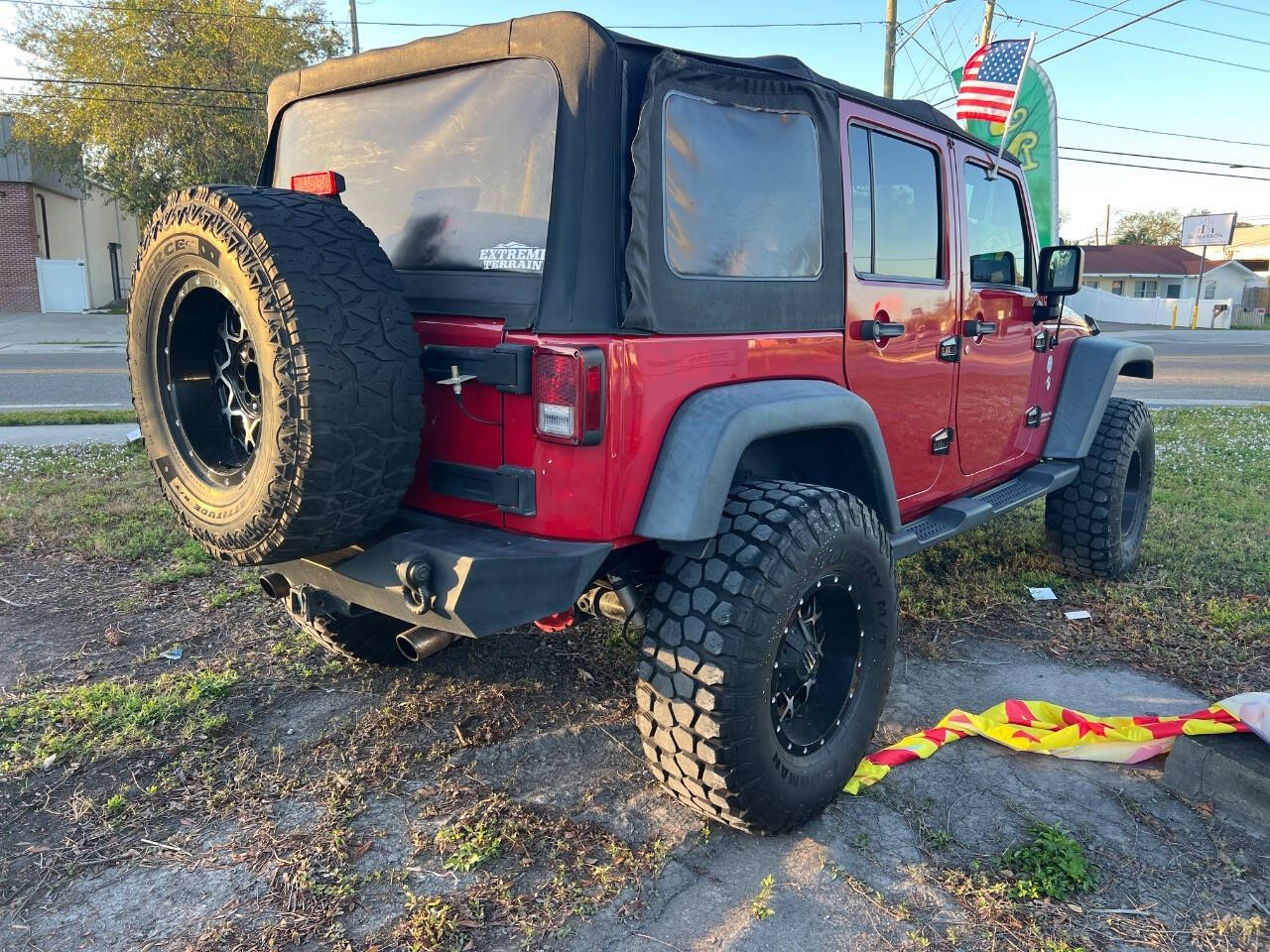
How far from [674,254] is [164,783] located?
2.24 metres

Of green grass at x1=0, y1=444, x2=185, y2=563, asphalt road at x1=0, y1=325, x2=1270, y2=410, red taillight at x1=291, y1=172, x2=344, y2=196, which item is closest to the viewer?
red taillight at x1=291, y1=172, x2=344, y2=196

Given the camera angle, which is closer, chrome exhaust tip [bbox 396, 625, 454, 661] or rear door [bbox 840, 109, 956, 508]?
chrome exhaust tip [bbox 396, 625, 454, 661]

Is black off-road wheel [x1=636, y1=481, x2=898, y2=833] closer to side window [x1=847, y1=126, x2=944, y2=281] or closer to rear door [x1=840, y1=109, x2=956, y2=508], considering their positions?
rear door [x1=840, y1=109, x2=956, y2=508]

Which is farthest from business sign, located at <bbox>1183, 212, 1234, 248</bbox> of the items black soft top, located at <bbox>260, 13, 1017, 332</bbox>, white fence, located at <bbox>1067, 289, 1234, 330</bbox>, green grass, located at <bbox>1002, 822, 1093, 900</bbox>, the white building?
black soft top, located at <bbox>260, 13, 1017, 332</bbox>

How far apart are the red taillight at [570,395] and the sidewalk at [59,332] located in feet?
60.5

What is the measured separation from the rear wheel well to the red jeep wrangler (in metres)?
0.01

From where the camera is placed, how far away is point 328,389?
2.15 m

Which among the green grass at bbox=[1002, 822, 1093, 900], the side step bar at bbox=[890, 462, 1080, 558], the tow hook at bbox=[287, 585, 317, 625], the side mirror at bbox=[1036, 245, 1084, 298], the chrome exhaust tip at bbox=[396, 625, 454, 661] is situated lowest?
the green grass at bbox=[1002, 822, 1093, 900]

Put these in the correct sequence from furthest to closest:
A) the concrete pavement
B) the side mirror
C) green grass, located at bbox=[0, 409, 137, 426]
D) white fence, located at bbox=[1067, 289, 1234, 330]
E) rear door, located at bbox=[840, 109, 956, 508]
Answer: white fence, located at bbox=[1067, 289, 1234, 330]
green grass, located at bbox=[0, 409, 137, 426]
the concrete pavement
the side mirror
rear door, located at bbox=[840, 109, 956, 508]

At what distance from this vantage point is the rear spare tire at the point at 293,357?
2166 millimetres

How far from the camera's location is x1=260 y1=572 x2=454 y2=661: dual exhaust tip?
2.75 metres

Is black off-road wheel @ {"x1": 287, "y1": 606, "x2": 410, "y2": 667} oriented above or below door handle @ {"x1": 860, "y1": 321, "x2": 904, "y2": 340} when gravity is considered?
below

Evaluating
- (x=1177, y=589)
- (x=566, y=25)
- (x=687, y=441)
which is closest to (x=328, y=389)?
Result: (x=687, y=441)

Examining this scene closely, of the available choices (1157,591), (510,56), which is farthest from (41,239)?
(1157,591)
